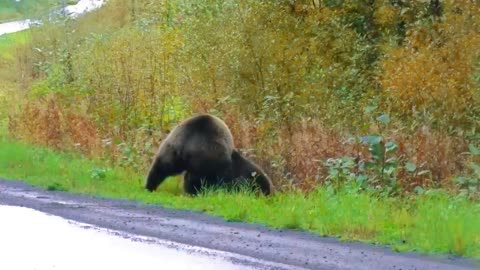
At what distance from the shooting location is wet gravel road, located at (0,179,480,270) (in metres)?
8.85

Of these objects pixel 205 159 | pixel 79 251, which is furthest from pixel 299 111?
pixel 79 251

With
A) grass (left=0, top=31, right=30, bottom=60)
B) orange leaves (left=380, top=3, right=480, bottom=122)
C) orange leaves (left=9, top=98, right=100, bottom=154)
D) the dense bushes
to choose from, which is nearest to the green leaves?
the dense bushes

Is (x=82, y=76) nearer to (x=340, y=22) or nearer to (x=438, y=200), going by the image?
(x=340, y=22)

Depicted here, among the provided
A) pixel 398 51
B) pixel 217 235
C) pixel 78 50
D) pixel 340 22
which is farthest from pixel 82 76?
pixel 217 235

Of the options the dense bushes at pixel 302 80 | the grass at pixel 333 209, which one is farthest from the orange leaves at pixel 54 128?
the grass at pixel 333 209

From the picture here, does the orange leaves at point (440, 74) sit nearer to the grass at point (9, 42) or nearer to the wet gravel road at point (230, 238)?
the wet gravel road at point (230, 238)

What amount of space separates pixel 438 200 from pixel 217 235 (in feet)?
11.3

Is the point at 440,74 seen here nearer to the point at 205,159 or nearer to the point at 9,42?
the point at 205,159

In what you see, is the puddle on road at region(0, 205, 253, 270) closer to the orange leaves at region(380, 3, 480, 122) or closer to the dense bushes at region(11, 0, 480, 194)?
the dense bushes at region(11, 0, 480, 194)

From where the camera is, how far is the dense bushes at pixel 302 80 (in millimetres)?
15016

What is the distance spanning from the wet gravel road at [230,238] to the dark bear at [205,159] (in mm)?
1118

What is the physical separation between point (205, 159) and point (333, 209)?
2.72m

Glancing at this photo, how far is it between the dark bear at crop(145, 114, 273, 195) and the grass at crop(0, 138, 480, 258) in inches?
14.3

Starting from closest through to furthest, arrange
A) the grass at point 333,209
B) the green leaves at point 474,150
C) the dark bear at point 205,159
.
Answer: the grass at point 333,209, the green leaves at point 474,150, the dark bear at point 205,159
